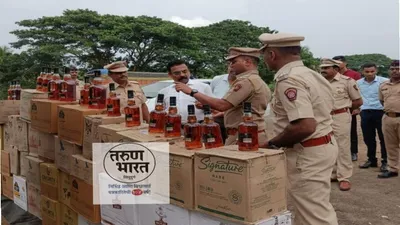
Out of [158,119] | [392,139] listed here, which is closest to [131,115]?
[158,119]

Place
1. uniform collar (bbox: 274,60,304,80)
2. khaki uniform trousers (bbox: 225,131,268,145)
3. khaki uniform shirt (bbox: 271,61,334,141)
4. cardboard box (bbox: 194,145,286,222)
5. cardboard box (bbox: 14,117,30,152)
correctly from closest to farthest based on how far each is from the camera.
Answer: cardboard box (bbox: 194,145,286,222)
khaki uniform shirt (bbox: 271,61,334,141)
uniform collar (bbox: 274,60,304,80)
khaki uniform trousers (bbox: 225,131,268,145)
cardboard box (bbox: 14,117,30,152)

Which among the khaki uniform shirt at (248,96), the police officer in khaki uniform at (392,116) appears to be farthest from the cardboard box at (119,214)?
the police officer in khaki uniform at (392,116)

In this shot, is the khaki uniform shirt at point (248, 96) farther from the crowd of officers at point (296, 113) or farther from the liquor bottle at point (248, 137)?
the liquor bottle at point (248, 137)

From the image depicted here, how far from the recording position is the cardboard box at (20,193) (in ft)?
11.9

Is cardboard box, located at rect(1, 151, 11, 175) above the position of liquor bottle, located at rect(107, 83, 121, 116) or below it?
below

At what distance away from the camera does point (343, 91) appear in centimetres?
445

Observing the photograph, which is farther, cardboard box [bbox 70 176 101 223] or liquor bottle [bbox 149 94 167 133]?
cardboard box [bbox 70 176 101 223]

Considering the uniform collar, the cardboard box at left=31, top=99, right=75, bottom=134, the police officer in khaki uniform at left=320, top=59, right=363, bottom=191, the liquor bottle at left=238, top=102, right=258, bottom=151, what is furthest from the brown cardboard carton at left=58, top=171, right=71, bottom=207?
the police officer in khaki uniform at left=320, top=59, right=363, bottom=191

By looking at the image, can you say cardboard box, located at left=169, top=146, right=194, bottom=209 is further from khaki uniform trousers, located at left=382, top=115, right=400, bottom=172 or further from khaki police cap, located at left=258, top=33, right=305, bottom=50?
khaki uniform trousers, located at left=382, top=115, right=400, bottom=172

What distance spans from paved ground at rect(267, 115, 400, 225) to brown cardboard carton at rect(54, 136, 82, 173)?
1.39 meters

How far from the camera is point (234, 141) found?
2797 mm

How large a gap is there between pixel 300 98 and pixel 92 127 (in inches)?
51.6

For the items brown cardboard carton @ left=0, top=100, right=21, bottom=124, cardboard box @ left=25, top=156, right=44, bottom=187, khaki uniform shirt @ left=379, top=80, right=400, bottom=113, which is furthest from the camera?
khaki uniform shirt @ left=379, top=80, right=400, bottom=113

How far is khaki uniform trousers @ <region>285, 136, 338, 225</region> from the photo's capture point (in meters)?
2.20
